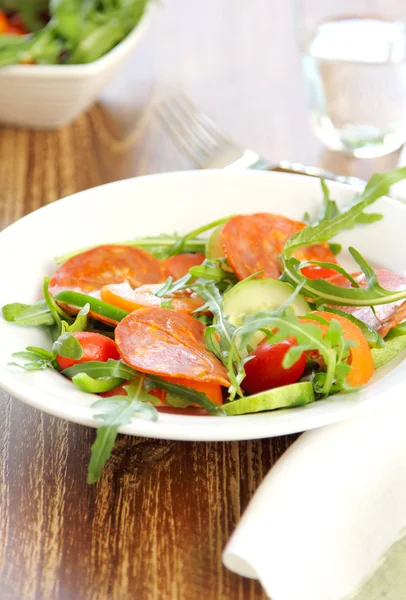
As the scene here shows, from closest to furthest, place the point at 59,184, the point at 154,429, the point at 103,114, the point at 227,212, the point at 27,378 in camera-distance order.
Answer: the point at 154,429 → the point at 27,378 → the point at 227,212 → the point at 59,184 → the point at 103,114

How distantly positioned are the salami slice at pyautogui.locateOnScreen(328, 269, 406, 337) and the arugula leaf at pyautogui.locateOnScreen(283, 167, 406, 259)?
99 millimetres

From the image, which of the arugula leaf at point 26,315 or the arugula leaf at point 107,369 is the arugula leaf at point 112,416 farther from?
the arugula leaf at point 26,315

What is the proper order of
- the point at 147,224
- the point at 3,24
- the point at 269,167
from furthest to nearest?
the point at 3,24 < the point at 269,167 < the point at 147,224

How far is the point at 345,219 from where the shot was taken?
1.46 metres

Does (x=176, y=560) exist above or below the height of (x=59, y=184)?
above

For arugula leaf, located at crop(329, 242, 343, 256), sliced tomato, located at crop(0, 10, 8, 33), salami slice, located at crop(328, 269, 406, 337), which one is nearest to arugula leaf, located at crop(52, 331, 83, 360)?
salami slice, located at crop(328, 269, 406, 337)

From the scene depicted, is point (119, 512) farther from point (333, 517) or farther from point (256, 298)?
point (256, 298)

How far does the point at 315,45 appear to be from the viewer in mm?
2273

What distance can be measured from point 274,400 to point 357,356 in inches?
6.2

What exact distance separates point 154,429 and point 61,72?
1429mm

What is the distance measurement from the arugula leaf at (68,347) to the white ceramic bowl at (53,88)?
119 centimetres

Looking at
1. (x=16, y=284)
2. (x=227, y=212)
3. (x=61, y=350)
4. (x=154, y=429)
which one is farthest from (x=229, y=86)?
(x=154, y=429)

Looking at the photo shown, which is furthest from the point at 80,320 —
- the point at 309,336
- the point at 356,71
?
the point at 356,71

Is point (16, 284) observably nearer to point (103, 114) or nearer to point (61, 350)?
point (61, 350)
